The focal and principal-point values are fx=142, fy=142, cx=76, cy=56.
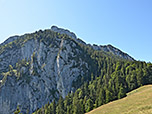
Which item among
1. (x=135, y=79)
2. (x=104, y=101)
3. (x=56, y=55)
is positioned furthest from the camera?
(x=56, y=55)

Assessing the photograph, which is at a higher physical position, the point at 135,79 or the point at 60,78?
the point at 60,78

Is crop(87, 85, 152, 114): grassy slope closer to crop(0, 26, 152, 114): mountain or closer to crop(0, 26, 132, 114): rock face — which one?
crop(0, 26, 152, 114): mountain

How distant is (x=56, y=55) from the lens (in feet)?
590

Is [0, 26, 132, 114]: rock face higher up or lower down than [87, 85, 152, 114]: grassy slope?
higher up

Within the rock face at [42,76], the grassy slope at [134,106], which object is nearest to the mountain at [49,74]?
the rock face at [42,76]

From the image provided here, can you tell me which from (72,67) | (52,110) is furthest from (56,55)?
(52,110)

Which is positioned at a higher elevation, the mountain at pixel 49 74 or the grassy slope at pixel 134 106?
the mountain at pixel 49 74

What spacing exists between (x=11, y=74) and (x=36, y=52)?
43894 mm

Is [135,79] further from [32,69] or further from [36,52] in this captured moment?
[36,52]

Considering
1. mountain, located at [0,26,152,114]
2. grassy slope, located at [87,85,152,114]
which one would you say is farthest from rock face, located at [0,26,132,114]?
grassy slope, located at [87,85,152,114]

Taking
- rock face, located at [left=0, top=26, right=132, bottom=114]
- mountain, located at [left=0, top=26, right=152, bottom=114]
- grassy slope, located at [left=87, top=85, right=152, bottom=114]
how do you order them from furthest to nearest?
rock face, located at [left=0, top=26, right=132, bottom=114]
mountain, located at [left=0, top=26, right=152, bottom=114]
grassy slope, located at [left=87, top=85, right=152, bottom=114]

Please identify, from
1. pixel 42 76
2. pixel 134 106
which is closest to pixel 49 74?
pixel 42 76

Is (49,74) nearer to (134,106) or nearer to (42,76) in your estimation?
(42,76)

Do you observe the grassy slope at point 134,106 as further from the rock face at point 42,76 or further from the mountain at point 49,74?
the rock face at point 42,76
